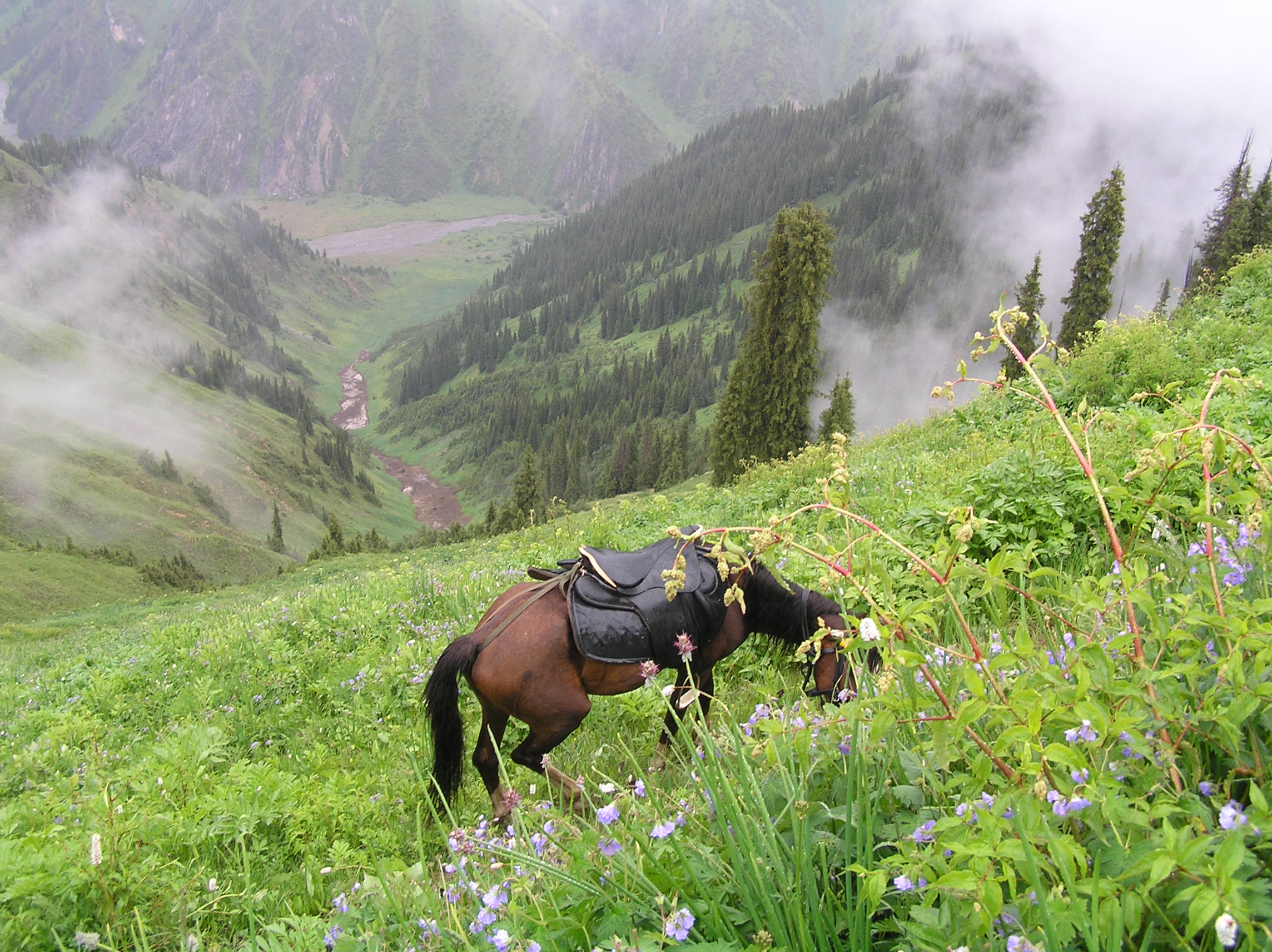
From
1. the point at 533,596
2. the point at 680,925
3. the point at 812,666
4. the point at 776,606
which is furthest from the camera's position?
the point at 776,606

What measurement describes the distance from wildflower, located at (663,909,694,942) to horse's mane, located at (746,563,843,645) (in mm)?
3846

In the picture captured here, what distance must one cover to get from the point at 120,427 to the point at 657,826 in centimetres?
17132

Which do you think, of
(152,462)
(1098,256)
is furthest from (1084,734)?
(152,462)

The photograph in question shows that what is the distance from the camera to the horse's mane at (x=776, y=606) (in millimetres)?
5629

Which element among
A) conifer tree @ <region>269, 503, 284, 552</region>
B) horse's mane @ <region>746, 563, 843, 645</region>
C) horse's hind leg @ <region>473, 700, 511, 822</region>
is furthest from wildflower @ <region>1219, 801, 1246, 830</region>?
conifer tree @ <region>269, 503, 284, 552</region>

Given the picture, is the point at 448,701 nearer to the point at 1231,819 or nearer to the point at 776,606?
the point at 776,606

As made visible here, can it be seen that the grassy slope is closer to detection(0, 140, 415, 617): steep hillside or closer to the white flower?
the white flower

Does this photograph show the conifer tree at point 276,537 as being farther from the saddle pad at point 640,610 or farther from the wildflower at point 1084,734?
the wildflower at point 1084,734

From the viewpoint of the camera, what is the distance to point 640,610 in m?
5.31

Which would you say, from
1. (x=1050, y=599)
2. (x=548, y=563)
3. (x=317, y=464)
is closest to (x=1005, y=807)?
(x=1050, y=599)

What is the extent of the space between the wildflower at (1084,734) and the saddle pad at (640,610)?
3409 millimetres

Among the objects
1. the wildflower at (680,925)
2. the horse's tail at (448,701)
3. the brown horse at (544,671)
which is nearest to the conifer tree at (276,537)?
the horse's tail at (448,701)

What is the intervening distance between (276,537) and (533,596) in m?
135

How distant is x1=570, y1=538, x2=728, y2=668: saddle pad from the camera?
5.30 metres
